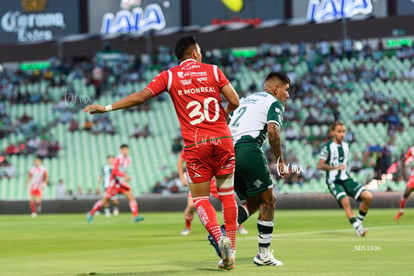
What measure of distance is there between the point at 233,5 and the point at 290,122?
15.0 metres

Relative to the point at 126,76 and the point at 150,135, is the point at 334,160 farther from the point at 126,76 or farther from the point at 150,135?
the point at 126,76

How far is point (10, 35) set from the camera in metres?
64.2

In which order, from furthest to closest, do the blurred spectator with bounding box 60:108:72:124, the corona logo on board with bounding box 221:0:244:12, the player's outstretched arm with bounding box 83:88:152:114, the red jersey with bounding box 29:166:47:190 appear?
the corona logo on board with bounding box 221:0:244:12
the blurred spectator with bounding box 60:108:72:124
the red jersey with bounding box 29:166:47:190
the player's outstretched arm with bounding box 83:88:152:114

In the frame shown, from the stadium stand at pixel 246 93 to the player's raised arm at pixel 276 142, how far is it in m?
26.3

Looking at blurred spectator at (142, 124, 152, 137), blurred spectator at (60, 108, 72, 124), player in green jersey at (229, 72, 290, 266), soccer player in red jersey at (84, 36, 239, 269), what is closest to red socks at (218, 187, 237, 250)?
soccer player in red jersey at (84, 36, 239, 269)

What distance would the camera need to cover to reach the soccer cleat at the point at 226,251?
10.2 metres

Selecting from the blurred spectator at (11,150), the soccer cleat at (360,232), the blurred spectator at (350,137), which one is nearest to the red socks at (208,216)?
the soccer cleat at (360,232)

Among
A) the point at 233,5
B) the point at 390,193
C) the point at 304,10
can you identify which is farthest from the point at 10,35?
the point at 390,193

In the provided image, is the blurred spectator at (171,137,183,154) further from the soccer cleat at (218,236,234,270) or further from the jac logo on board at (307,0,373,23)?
the soccer cleat at (218,236,234,270)

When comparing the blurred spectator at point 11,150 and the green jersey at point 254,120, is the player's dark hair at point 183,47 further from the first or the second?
the blurred spectator at point 11,150

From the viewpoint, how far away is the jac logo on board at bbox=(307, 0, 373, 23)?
54.2m

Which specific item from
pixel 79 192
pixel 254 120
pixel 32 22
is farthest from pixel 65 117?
pixel 254 120

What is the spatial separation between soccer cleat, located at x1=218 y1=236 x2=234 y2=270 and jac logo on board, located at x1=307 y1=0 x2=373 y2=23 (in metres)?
45.3

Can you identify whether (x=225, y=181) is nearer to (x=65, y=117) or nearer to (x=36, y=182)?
(x=36, y=182)
